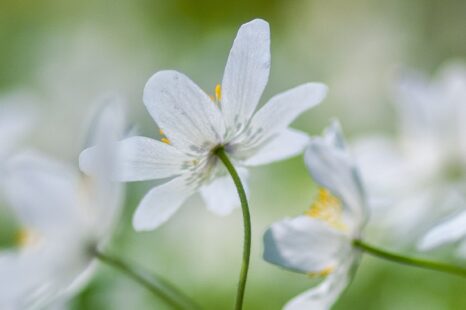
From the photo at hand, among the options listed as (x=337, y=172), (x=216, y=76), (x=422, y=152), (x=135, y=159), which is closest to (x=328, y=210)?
(x=337, y=172)

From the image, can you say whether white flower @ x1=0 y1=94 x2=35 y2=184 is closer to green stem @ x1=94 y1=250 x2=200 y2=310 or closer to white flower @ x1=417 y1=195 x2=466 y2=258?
green stem @ x1=94 y1=250 x2=200 y2=310

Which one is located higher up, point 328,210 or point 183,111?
point 183,111

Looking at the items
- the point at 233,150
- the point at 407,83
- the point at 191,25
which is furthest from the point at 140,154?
the point at 191,25

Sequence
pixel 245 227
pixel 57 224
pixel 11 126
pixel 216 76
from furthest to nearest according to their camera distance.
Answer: pixel 216 76 → pixel 11 126 → pixel 57 224 → pixel 245 227

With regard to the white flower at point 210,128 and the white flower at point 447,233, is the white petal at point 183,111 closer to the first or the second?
the white flower at point 210,128

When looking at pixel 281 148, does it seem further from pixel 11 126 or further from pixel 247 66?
pixel 11 126

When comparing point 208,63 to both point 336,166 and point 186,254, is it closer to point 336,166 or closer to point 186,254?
point 186,254
